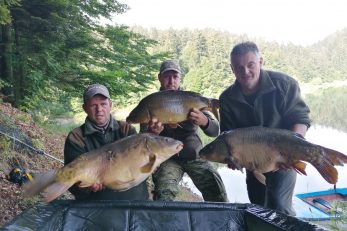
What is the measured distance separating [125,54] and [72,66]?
1.95 m

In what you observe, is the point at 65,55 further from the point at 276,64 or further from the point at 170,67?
the point at 276,64

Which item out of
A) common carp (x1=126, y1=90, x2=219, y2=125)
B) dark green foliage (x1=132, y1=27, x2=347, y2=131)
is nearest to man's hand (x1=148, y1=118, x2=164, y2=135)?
common carp (x1=126, y1=90, x2=219, y2=125)

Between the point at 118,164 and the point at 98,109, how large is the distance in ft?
2.05

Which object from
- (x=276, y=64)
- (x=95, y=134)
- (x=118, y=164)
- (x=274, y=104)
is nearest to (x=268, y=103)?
(x=274, y=104)

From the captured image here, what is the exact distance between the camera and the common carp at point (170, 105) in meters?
2.72

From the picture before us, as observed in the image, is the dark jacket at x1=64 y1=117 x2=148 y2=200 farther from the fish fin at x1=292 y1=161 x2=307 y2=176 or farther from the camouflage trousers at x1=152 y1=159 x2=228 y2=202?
the fish fin at x1=292 y1=161 x2=307 y2=176

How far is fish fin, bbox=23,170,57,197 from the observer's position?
2.10 metres

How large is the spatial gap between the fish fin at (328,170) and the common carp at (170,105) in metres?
0.91

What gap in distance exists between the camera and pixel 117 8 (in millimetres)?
9375

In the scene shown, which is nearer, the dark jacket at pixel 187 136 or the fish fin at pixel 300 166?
the fish fin at pixel 300 166

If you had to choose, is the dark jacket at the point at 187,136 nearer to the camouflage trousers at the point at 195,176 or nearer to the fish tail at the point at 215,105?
the camouflage trousers at the point at 195,176

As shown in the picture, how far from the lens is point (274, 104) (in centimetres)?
269

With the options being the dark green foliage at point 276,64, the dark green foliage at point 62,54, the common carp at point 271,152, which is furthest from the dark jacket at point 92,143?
the dark green foliage at point 276,64

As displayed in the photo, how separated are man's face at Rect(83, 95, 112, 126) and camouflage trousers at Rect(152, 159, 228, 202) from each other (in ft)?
2.14
